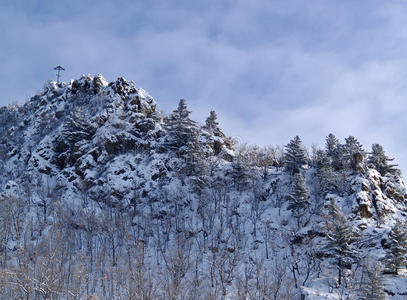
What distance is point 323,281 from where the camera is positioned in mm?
31641

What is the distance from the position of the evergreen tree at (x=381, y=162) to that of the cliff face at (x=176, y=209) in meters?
0.71

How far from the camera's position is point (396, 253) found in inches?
1184

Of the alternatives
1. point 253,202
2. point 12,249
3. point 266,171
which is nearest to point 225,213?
point 253,202

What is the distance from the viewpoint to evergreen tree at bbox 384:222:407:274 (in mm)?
29734

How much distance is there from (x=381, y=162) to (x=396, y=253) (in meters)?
19.6

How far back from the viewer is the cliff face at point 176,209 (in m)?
30.8

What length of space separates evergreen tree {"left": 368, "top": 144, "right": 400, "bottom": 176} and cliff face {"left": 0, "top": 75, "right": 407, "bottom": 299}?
0.71 m

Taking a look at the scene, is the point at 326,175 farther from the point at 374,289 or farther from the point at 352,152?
the point at 374,289

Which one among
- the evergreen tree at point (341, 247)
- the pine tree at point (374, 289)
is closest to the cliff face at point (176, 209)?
the evergreen tree at point (341, 247)

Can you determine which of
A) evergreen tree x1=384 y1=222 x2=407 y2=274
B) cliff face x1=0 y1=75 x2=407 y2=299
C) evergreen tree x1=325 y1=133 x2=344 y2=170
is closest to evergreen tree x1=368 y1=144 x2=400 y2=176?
cliff face x1=0 y1=75 x2=407 y2=299

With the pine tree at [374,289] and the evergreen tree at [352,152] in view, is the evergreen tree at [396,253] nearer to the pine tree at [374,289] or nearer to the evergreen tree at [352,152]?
the pine tree at [374,289]

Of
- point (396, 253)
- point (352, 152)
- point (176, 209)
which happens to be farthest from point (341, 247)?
point (176, 209)

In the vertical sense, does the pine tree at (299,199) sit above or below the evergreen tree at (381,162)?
below

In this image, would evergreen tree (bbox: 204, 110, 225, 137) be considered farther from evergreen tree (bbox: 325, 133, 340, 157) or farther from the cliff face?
evergreen tree (bbox: 325, 133, 340, 157)
